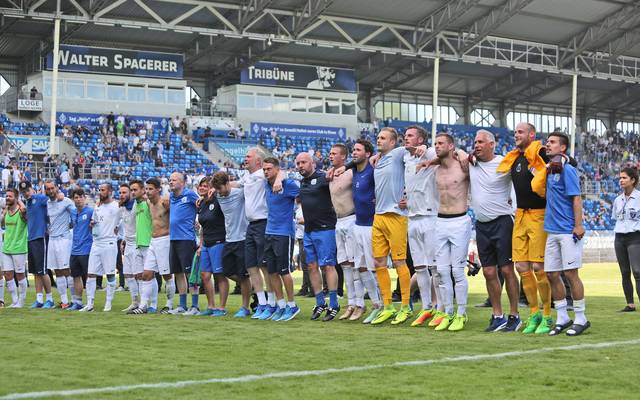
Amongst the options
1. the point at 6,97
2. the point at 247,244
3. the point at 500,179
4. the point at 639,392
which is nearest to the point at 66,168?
the point at 6,97

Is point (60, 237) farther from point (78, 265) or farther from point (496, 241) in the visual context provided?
point (496, 241)

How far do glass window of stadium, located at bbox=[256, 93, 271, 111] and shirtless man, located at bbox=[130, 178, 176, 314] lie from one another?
36828mm

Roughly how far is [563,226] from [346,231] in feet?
10.4

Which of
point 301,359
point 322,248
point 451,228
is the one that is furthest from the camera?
point 322,248

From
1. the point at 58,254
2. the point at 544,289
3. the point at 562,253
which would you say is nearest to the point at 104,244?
the point at 58,254

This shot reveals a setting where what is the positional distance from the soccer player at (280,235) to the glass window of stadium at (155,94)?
120ft

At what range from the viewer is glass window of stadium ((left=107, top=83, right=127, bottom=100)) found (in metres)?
47.5

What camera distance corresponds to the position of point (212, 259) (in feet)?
44.7

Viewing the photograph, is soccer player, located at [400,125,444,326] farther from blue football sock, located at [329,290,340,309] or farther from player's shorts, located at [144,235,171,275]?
player's shorts, located at [144,235,171,275]

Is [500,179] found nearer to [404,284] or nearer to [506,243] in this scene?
[506,243]

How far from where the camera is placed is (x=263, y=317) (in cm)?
1301

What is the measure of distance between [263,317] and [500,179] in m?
4.00

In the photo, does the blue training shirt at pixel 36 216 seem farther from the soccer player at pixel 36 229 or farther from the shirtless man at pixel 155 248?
the shirtless man at pixel 155 248

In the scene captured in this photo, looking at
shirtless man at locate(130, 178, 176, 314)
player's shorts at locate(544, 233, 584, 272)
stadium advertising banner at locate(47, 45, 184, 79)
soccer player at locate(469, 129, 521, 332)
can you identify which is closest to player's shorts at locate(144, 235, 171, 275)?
shirtless man at locate(130, 178, 176, 314)
